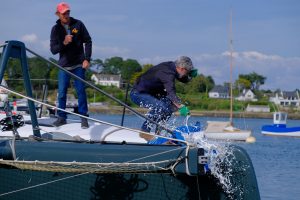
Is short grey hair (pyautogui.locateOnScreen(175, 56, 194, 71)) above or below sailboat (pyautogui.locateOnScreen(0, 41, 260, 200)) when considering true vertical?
above

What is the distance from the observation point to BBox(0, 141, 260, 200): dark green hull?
6.98 metres

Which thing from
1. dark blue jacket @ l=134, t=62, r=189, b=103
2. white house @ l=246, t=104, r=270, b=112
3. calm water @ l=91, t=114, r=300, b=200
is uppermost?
dark blue jacket @ l=134, t=62, r=189, b=103

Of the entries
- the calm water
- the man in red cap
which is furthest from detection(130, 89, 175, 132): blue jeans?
the man in red cap

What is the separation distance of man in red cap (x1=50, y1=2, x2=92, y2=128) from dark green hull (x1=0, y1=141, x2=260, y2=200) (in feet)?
5.98

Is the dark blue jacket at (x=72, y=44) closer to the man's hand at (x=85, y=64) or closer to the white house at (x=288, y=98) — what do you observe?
the man's hand at (x=85, y=64)

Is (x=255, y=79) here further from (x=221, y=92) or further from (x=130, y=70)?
(x=130, y=70)

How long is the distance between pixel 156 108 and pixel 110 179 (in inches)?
62.4

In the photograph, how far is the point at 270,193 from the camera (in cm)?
1427

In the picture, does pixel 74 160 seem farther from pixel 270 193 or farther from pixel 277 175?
pixel 277 175

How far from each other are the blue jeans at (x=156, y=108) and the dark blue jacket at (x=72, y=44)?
1.09 metres

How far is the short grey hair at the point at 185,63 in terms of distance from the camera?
8078mm

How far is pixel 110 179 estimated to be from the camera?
709 centimetres

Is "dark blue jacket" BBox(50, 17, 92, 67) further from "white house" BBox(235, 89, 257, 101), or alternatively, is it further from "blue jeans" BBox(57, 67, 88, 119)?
"white house" BBox(235, 89, 257, 101)

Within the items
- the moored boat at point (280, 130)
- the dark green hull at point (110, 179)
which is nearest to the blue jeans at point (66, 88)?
the dark green hull at point (110, 179)
